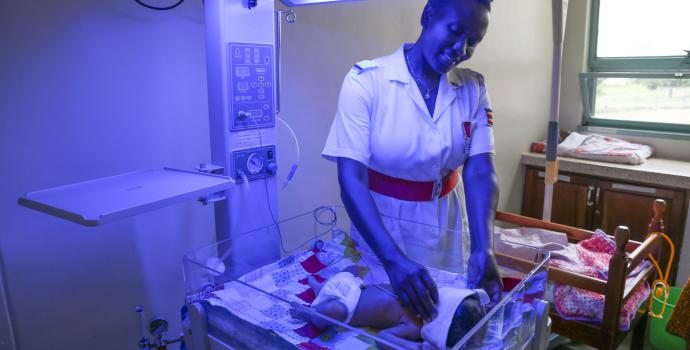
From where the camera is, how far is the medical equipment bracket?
816 millimetres

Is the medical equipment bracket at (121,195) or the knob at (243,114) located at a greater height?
the knob at (243,114)

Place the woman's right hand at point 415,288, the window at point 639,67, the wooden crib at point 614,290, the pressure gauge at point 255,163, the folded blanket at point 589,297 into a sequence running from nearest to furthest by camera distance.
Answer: the woman's right hand at point 415,288, the pressure gauge at point 255,163, the wooden crib at point 614,290, the folded blanket at point 589,297, the window at point 639,67

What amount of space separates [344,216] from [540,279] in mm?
612

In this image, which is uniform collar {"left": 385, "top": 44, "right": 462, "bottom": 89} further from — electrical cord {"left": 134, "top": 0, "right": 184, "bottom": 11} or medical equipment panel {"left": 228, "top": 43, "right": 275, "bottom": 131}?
electrical cord {"left": 134, "top": 0, "right": 184, "bottom": 11}

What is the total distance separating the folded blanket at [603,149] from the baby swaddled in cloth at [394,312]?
106 inches

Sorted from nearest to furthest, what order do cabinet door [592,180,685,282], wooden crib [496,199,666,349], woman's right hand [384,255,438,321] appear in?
1. woman's right hand [384,255,438,321]
2. wooden crib [496,199,666,349]
3. cabinet door [592,180,685,282]

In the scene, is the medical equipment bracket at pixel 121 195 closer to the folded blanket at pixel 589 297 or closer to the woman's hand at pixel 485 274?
the woman's hand at pixel 485 274

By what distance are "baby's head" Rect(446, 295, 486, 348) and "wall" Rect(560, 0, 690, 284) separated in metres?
3.20

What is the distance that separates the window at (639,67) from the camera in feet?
11.1

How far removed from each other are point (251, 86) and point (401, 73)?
37 centimetres

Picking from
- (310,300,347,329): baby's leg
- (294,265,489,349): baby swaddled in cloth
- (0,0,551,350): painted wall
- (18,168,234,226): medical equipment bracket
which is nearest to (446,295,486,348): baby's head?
(294,265,489,349): baby swaddled in cloth

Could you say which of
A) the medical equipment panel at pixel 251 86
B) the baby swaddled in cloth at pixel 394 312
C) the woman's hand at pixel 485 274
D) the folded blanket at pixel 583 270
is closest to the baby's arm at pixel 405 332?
the baby swaddled in cloth at pixel 394 312

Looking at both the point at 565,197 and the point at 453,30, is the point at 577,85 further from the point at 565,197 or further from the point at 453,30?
the point at 453,30

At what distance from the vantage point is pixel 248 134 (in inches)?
48.7
